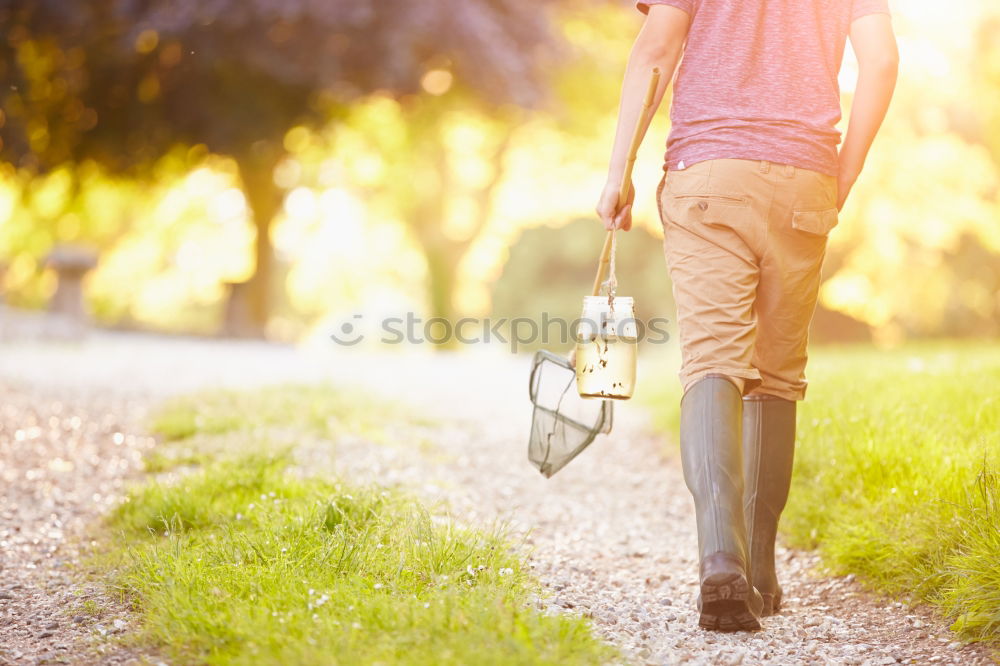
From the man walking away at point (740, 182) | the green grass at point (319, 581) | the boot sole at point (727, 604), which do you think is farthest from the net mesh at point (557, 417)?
the boot sole at point (727, 604)

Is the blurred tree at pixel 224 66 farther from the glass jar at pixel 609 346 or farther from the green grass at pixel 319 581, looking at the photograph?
the glass jar at pixel 609 346

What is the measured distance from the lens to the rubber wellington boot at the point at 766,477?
285 centimetres

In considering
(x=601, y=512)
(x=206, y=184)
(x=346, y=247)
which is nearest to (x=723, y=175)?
(x=601, y=512)

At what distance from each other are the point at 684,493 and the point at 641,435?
6.17 feet

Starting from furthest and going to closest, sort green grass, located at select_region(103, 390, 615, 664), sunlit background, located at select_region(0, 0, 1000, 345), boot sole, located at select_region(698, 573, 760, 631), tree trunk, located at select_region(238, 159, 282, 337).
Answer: tree trunk, located at select_region(238, 159, 282, 337), sunlit background, located at select_region(0, 0, 1000, 345), boot sole, located at select_region(698, 573, 760, 631), green grass, located at select_region(103, 390, 615, 664)

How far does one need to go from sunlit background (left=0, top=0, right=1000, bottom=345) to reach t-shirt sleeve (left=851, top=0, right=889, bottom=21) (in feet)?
20.1

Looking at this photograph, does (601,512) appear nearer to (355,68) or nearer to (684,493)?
(684,493)

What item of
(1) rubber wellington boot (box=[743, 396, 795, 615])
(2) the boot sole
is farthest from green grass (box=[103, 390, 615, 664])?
(1) rubber wellington boot (box=[743, 396, 795, 615])

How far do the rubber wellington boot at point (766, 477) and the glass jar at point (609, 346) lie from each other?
0.41 metres

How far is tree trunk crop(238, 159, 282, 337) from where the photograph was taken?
47.5 ft

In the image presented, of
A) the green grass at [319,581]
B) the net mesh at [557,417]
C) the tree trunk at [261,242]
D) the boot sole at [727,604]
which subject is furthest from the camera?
the tree trunk at [261,242]

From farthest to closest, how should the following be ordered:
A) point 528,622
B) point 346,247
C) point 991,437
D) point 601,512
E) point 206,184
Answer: point 346,247
point 206,184
point 601,512
point 991,437
point 528,622

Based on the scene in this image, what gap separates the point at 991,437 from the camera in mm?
3438

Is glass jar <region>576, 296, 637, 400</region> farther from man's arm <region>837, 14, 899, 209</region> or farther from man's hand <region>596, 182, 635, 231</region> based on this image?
man's arm <region>837, 14, 899, 209</region>
